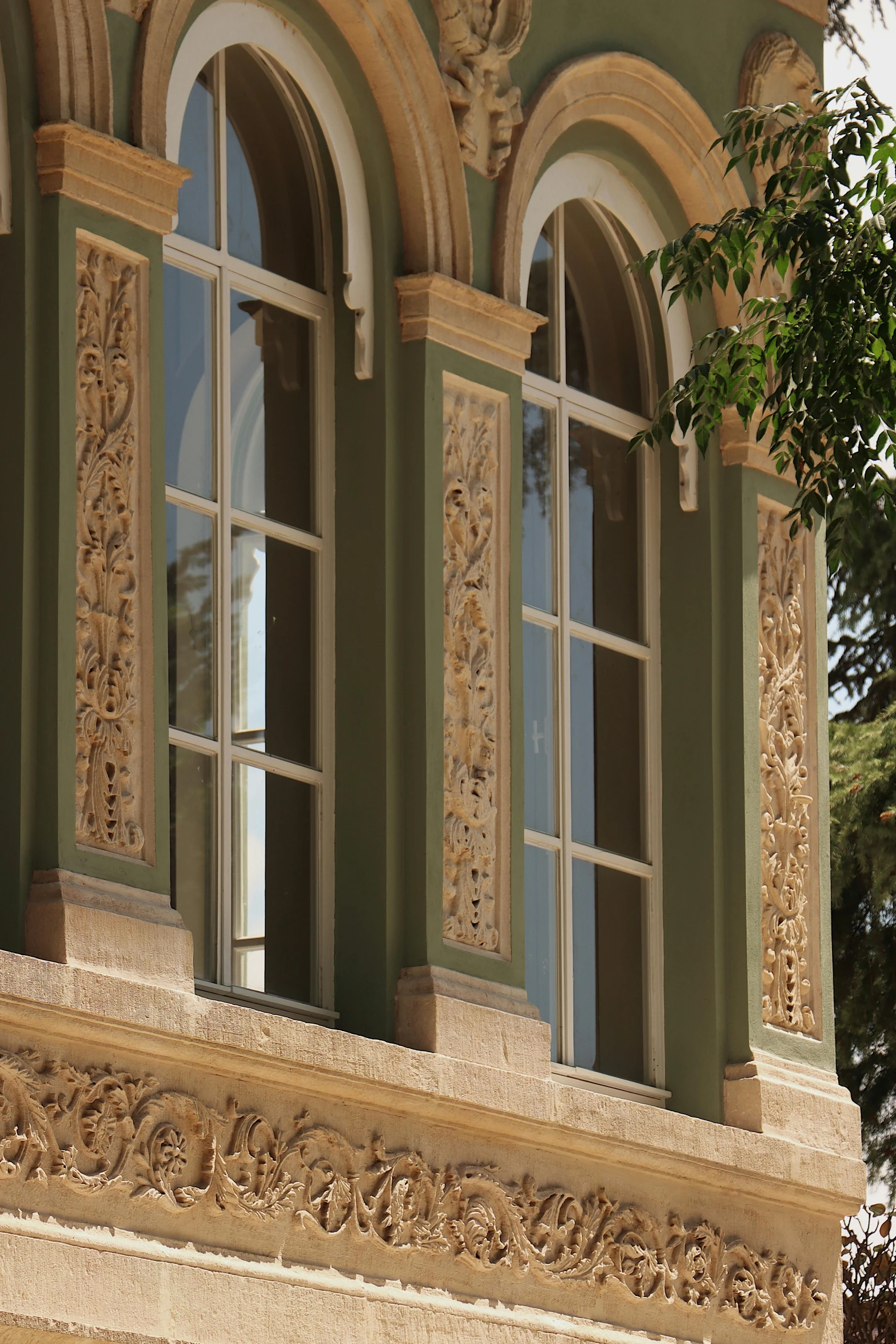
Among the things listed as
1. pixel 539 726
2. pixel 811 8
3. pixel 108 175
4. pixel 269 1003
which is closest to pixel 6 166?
pixel 108 175

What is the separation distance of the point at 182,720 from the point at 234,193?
5.92ft

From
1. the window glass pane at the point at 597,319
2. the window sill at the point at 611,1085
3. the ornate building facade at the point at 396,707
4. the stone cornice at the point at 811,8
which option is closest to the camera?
the ornate building facade at the point at 396,707

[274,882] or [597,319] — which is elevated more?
[597,319]

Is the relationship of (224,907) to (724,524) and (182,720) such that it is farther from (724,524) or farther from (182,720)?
(724,524)

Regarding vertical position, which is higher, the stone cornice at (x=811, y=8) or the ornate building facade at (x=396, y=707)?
the stone cornice at (x=811, y=8)

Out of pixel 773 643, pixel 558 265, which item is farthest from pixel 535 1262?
pixel 558 265

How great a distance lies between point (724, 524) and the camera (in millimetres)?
11820

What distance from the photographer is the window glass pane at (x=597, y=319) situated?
11.6 m

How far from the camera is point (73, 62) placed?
895cm

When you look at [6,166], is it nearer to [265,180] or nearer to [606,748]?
[265,180]

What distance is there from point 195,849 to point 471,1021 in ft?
3.65

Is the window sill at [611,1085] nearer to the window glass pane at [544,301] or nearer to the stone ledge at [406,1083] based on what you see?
the stone ledge at [406,1083]

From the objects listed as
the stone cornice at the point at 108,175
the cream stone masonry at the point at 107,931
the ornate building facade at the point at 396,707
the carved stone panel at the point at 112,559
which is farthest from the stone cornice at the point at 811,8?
the cream stone masonry at the point at 107,931

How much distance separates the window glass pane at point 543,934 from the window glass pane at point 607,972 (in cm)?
11
